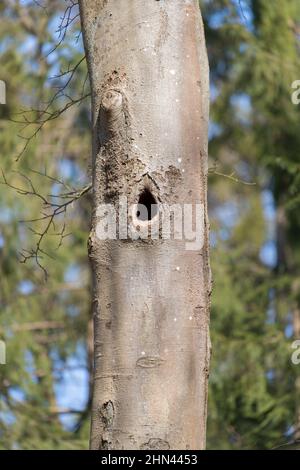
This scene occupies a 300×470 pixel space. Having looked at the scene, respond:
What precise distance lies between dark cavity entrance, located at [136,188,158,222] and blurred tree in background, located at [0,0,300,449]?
14.2 feet

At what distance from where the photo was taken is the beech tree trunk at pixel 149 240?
2865 millimetres

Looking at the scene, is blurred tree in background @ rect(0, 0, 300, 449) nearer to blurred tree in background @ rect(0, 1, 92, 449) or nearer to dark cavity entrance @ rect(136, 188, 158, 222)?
blurred tree in background @ rect(0, 1, 92, 449)

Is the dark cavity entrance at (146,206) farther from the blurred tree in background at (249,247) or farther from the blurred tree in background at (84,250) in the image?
the blurred tree in background at (84,250)

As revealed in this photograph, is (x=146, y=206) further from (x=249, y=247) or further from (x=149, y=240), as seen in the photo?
(x=249, y=247)

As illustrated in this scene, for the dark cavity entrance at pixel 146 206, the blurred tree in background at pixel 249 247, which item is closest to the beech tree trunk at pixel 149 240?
the dark cavity entrance at pixel 146 206

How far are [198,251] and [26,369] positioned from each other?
19.6 feet

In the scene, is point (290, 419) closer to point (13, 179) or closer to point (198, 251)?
point (13, 179)

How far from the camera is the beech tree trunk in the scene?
2.87 meters

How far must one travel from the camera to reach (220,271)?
9.41 meters

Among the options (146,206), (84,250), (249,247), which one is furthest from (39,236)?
(146,206)

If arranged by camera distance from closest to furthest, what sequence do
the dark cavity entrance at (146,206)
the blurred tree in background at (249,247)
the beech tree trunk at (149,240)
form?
the beech tree trunk at (149,240), the dark cavity entrance at (146,206), the blurred tree in background at (249,247)

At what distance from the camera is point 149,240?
2.95m

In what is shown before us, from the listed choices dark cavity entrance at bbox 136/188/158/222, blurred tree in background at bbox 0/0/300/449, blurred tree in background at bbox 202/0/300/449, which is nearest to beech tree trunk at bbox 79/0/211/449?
dark cavity entrance at bbox 136/188/158/222
